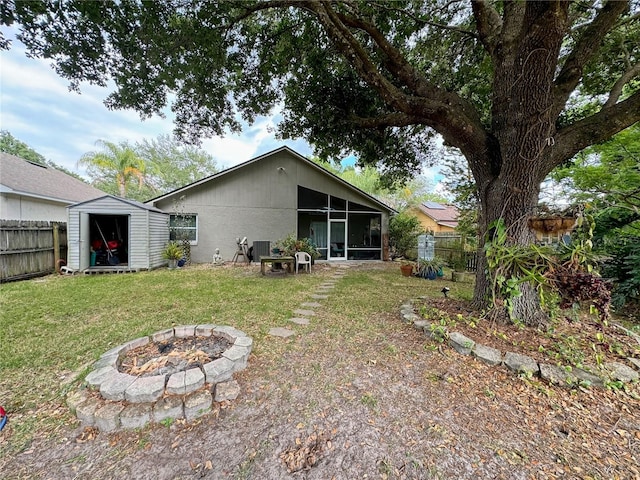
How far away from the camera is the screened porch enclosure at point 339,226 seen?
36.9ft

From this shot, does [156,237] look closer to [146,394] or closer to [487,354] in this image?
[146,394]

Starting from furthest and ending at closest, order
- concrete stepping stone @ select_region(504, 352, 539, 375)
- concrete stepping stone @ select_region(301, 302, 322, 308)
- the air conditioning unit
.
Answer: the air conditioning unit, concrete stepping stone @ select_region(301, 302, 322, 308), concrete stepping stone @ select_region(504, 352, 539, 375)

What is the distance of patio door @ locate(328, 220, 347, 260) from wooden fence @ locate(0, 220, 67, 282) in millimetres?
9127

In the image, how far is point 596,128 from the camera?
318cm

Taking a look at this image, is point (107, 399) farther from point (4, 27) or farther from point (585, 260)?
point (4, 27)

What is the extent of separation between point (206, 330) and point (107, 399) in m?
1.17

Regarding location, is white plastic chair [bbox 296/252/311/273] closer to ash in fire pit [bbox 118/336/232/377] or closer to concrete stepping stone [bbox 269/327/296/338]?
concrete stepping stone [bbox 269/327/296/338]

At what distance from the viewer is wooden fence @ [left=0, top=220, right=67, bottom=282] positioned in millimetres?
6234

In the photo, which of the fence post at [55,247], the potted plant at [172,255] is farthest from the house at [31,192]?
the potted plant at [172,255]

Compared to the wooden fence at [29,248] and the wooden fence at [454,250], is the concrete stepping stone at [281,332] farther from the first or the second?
the wooden fence at [29,248]

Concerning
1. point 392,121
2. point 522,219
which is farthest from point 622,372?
point 392,121

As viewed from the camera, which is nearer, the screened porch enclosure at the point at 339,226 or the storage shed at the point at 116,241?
the storage shed at the point at 116,241

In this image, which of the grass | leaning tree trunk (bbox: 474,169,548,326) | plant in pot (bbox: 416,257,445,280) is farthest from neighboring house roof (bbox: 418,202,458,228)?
leaning tree trunk (bbox: 474,169,548,326)

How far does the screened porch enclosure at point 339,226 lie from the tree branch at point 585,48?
810cm
